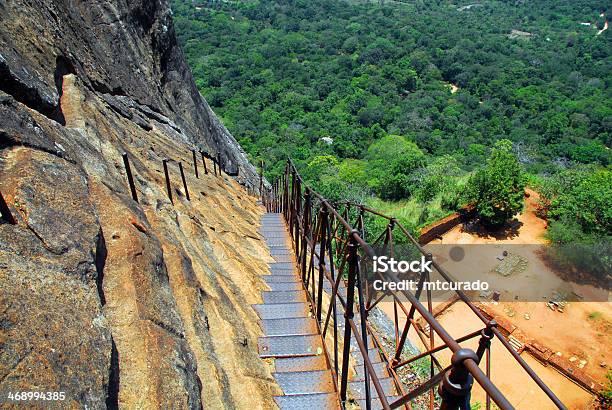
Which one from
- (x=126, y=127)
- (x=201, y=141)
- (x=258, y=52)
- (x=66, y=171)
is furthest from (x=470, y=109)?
(x=66, y=171)

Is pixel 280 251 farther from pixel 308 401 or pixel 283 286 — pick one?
pixel 308 401

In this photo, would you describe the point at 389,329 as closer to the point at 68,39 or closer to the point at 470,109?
the point at 68,39

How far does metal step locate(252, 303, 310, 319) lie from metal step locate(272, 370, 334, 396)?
128 centimetres

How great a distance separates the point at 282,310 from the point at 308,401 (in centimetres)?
193

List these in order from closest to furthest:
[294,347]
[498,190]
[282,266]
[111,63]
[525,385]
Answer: [294,347]
[282,266]
[111,63]
[525,385]
[498,190]

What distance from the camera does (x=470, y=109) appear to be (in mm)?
70625

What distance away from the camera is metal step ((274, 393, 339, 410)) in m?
4.53

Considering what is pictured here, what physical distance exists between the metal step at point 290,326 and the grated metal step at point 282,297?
0.62 metres

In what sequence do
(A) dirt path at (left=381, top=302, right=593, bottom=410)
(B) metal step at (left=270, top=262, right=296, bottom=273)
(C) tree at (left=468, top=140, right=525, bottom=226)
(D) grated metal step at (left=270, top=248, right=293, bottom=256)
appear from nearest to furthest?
(B) metal step at (left=270, top=262, right=296, bottom=273) → (D) grated metal step at (left=270, top=248, right=293, bottom=256) → (A) dirt path at (left=381, top=302, right=593, bottom=410) → (C) tree at (left=468, top=140, right=525, bottom=226)

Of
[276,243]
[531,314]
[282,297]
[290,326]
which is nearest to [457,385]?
[290,326]

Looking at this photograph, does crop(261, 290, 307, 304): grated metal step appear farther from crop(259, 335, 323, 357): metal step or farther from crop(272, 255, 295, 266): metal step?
crop(272, 255, 295, 266): metal step

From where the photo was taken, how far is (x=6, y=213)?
3.43 metres

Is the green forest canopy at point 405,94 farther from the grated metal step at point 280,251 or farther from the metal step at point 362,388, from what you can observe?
the metal step at point 362,388

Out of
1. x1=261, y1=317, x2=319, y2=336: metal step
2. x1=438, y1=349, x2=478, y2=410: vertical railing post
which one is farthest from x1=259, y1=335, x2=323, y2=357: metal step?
x1=438, y1=349, x2=478, y2=410: vertical railing post
